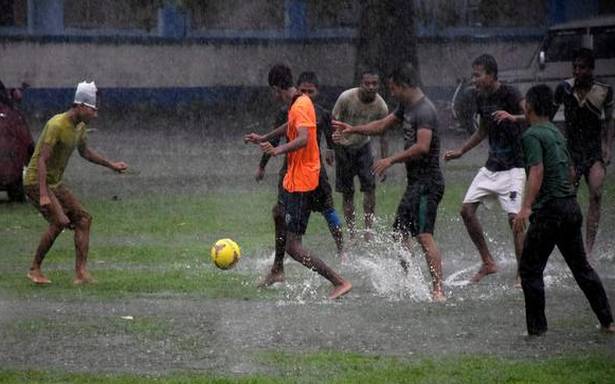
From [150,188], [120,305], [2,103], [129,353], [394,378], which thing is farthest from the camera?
[150,188]

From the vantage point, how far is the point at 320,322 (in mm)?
9578

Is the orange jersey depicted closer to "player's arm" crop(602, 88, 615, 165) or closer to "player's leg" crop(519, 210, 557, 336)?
"player's leg" crop(519, 210, 557, 336)

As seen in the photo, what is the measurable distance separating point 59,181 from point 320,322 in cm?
307

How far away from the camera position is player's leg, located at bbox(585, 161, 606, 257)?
12148 millimetres

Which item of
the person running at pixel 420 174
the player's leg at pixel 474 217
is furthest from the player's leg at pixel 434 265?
the player's leg at pixel 474 217

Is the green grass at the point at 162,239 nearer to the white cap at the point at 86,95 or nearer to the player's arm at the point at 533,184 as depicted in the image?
the white cap at the point at 86,95

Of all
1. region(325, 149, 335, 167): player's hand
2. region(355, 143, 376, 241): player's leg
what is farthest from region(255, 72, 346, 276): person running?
region(355, 143, 376, 241): player's leg

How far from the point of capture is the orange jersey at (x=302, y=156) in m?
10.8

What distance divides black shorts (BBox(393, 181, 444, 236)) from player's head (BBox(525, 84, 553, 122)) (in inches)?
63.4

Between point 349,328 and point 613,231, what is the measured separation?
6.04 metres

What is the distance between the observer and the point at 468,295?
35.2 ft

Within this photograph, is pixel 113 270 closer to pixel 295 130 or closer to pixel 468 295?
pixel 295 130

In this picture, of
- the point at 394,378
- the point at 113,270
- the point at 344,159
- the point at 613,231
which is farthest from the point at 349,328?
the point at 613,231

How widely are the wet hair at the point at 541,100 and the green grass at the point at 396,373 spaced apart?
5.49 feet
